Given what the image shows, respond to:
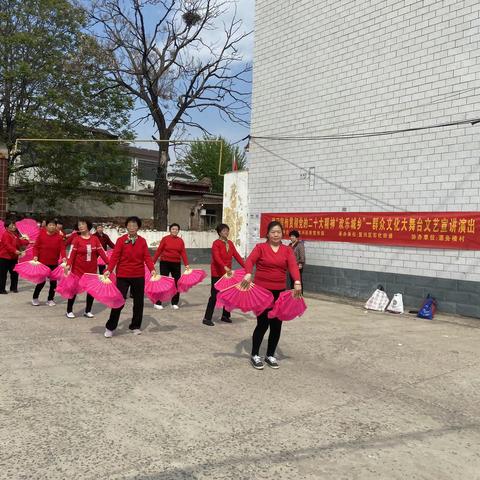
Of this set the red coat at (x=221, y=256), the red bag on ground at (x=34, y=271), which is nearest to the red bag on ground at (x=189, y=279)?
the red coat at (x=221, y=256)

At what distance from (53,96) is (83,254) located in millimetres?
15717

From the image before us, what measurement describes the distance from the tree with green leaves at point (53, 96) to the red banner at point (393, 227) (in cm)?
1316

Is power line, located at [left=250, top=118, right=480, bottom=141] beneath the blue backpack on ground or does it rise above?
above

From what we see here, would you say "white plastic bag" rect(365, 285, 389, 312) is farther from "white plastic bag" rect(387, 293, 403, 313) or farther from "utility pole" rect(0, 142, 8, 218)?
"utility pole" rect(0, 142, 8, 218)

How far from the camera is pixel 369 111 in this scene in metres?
11.5

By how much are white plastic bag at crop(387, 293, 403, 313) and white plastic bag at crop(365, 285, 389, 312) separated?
0.55 ft

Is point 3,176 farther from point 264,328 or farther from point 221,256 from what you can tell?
point 264,328

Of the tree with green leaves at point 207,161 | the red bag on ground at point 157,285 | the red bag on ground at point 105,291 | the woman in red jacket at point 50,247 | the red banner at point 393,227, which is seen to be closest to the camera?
the red bag on ground at point 105,291

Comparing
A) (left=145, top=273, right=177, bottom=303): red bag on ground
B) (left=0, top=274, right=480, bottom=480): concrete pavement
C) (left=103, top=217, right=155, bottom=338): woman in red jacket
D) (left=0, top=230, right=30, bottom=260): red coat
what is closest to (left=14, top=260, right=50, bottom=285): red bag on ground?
(left=0, top=274, right=480, bottom=480): concrete pavement

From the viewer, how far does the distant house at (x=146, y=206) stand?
27.1 metres

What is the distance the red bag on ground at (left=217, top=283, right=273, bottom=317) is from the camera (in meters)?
5.79

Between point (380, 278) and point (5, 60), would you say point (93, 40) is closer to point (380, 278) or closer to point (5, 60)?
point (5, 60)

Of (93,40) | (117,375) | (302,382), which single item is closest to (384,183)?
(302,382)

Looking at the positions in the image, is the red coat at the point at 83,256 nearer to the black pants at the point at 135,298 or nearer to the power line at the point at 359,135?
the black pants at the point at 135,298
